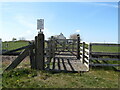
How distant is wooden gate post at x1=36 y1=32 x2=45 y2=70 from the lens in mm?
6650

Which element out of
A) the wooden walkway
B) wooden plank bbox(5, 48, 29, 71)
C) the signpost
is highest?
the signpost

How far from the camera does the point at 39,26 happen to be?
6.68 m

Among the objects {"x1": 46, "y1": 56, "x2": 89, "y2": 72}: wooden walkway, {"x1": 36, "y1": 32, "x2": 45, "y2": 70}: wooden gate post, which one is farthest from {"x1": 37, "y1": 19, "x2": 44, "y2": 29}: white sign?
{"x1": 46, "y1": 56, "x2": 89, "y2": 72}: wooden walkway

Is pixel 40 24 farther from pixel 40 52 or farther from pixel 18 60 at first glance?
pixel 18 60

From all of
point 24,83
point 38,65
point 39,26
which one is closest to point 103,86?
point 24,83

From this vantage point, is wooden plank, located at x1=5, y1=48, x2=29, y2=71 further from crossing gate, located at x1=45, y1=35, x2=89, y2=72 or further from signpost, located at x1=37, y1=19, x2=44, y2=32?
crossing gate, located at x1=45, y1=35, x2=89, y2=72

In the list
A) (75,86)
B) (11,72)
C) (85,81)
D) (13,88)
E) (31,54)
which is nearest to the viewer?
(13,88)

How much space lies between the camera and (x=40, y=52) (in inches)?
264

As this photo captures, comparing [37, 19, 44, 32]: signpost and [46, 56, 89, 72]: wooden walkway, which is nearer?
[37, 19, 44, 32]: signpost

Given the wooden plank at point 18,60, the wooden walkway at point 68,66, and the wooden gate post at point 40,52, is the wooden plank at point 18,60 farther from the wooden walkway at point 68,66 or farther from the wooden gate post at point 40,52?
the wooden walkway at point 68,66

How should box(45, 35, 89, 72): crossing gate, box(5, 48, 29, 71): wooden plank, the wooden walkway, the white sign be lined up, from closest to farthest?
box(5, 48, 29, 71): wooden plank → the white sign → the wooden walkway → box(45, 35, 89, 72): crossing gate

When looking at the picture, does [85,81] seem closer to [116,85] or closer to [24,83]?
[116,85]

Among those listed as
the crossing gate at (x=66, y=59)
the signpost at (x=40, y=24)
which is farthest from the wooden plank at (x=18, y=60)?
the crossing gate at (x=66, y=59)

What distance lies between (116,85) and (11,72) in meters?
3.56
